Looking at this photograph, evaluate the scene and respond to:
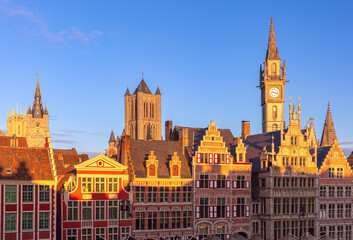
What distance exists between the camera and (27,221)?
150 ft

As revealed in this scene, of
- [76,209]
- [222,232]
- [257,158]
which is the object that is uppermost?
[257,158]

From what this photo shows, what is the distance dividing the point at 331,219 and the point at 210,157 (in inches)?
708

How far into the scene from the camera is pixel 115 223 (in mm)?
49562

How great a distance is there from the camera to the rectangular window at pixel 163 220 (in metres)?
52.1

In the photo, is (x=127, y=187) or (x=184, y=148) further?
(x=184, y=148)

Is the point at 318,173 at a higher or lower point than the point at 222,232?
higher

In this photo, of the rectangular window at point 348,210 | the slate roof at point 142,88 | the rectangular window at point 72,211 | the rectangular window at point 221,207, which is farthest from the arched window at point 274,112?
the slate roof at point 142,88

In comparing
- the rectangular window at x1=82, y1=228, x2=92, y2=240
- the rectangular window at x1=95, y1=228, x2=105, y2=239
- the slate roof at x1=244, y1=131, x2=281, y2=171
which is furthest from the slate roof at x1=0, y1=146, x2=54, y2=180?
the slate roof at x1=244, y1=131, x2=281, y2=171

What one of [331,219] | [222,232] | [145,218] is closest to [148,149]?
[145,218]

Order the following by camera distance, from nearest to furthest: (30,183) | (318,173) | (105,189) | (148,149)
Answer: (30,183)
(105,189)
(148,149)
(318,173)

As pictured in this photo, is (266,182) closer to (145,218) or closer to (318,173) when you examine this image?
(318,173)

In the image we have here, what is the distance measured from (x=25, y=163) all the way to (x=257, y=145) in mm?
29133

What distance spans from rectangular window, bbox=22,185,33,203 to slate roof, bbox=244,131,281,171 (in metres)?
26.4

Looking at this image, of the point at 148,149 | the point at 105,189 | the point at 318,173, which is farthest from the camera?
the point at 318,173
